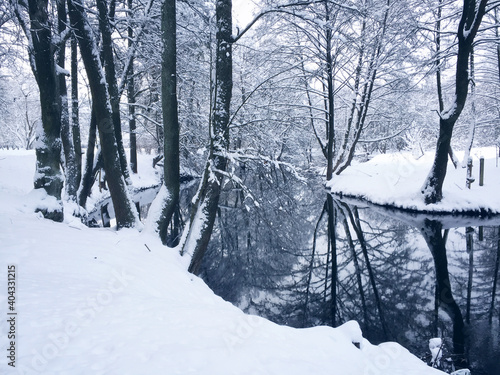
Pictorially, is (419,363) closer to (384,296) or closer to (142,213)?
(384,296)

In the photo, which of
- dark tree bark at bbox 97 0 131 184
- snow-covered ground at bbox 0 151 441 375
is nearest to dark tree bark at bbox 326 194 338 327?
snow-covered ground at bbox 0 151 441 375

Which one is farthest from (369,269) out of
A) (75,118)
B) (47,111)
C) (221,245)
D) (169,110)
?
(75,118)

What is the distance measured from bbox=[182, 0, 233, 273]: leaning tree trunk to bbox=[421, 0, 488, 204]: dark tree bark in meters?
8.79

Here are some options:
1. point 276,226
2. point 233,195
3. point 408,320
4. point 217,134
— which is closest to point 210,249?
point 276,226

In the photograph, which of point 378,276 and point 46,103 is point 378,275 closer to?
point 378,276

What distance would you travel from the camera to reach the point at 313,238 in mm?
10148

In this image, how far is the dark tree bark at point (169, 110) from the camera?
542 cm

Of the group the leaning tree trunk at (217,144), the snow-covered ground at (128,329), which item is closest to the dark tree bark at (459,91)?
the leaning tree trunk at (217,144)

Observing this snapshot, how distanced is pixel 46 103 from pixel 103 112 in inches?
36.7

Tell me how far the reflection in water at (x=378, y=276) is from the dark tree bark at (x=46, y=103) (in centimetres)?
376

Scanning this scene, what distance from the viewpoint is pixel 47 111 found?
5438 millimetres

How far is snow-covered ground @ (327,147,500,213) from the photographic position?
11.1 metres

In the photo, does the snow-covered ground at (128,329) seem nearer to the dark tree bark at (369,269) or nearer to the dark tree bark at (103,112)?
the dark tree bark at (103,112)

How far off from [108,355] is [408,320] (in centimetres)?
522
